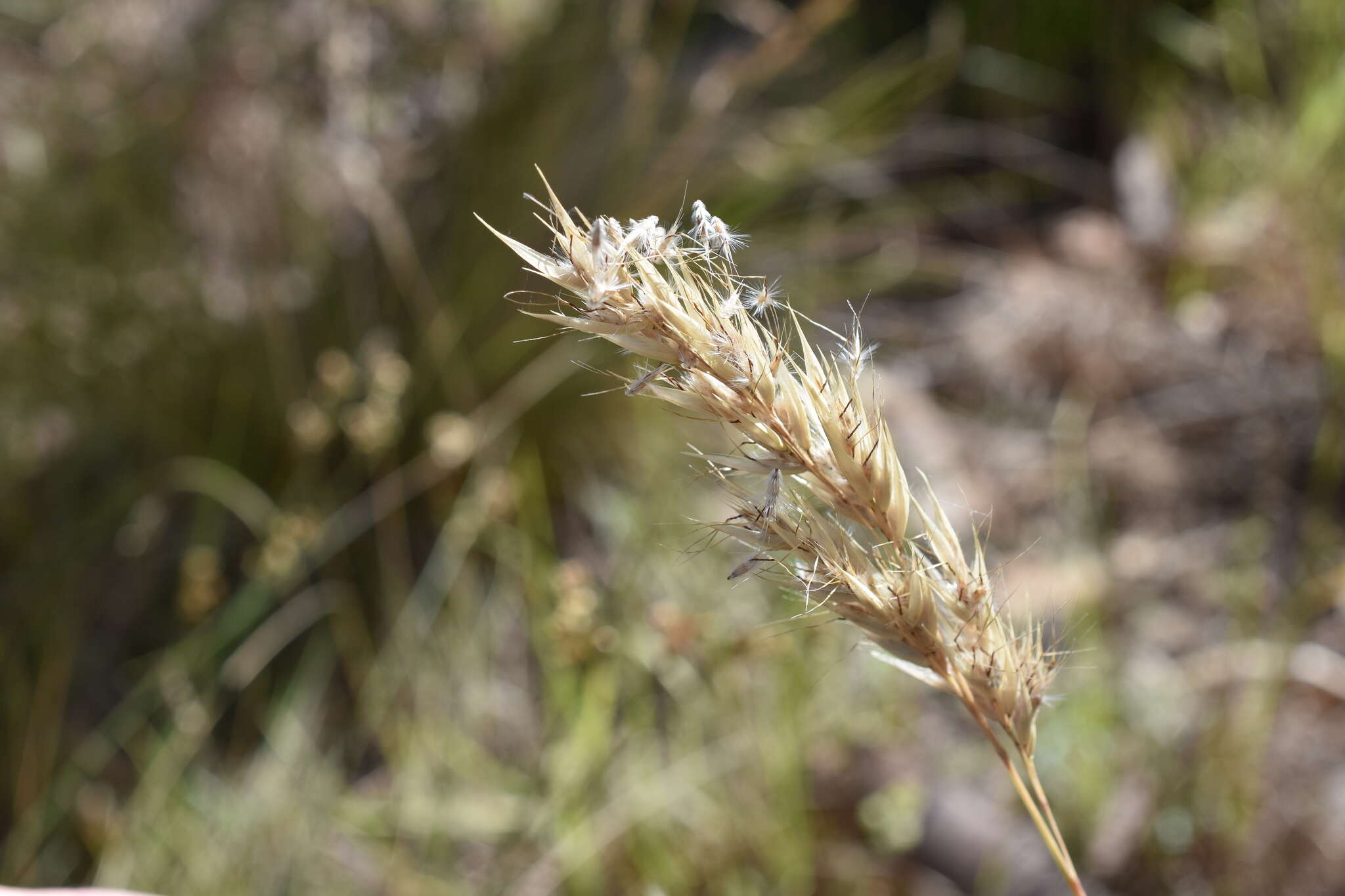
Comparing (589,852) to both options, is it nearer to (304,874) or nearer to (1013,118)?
(304,874)

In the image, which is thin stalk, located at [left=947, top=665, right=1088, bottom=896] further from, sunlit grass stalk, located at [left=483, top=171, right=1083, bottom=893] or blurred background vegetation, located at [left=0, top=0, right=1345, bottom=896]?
blurred background vegetation, located at [left=0, top=0, right=1345, bottom=896]

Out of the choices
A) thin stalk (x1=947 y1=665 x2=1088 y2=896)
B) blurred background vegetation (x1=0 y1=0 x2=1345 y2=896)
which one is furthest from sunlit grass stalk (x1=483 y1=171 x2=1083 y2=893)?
blurred background vegetation (x1=0 y1=0 x2=1345 y2=896)

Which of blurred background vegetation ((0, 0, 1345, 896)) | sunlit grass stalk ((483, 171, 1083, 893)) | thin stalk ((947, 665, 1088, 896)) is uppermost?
sunlit grass stalk ((483, 171, 1083, 893))

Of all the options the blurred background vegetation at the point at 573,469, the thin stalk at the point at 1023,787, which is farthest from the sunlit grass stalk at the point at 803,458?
the blurred background vegetation at the point at 573,469

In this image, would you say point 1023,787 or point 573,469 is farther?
point 573,469

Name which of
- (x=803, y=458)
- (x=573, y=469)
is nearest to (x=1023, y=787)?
(x=803, y=458)

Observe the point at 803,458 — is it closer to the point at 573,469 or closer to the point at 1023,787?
the point at 1023,787

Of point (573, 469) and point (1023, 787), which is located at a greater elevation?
point (1023, 787)
